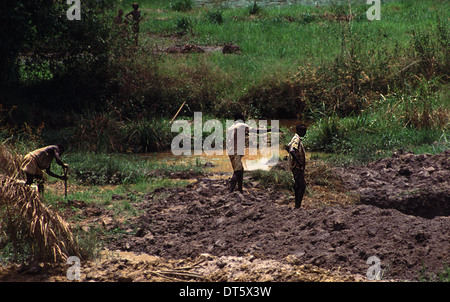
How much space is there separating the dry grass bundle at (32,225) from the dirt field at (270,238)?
9.5 inches

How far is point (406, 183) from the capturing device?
33.8ft

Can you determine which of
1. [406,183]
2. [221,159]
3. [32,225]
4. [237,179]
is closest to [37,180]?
[32,225]

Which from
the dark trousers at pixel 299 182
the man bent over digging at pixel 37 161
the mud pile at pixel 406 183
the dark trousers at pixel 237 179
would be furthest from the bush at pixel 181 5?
the dark trousers at pixel 299 182

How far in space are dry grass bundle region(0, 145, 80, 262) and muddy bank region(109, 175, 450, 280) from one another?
0.85 metres

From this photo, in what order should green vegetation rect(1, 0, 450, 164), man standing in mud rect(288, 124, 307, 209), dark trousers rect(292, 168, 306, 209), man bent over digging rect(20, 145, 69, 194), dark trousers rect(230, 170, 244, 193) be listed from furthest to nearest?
1. green vegetation rect(1, 0, 450, 164)
2. dark trousers rect(230, 170, 244, 193)
3. man bent over digging rect(20, 145, 69, 194)
4. dark trousers rect(292, 168, 306, 209)
5. man standing in mud rect(288, 124, 307, 209)

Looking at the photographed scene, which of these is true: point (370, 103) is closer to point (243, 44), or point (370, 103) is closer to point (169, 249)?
point (243, 44)

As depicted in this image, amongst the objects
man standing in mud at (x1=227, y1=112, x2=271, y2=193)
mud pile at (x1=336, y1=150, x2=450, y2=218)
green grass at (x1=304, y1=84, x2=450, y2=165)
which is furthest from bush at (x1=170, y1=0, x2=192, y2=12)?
man standing in mud at (x1=227, y1=112, x2=271, y2=193)

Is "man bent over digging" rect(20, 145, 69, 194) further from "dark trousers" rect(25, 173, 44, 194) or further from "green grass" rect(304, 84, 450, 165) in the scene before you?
"green grass" rect(304, 84, 450, 165)

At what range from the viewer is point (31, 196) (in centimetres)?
719

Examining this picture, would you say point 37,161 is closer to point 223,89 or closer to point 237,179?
point 237,179

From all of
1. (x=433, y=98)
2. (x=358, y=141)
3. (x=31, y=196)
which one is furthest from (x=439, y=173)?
(x=31, y=196)

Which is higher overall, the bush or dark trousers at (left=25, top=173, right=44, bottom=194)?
Answer: the bush

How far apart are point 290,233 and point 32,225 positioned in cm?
290

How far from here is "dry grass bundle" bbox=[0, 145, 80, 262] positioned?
22.8 feet
